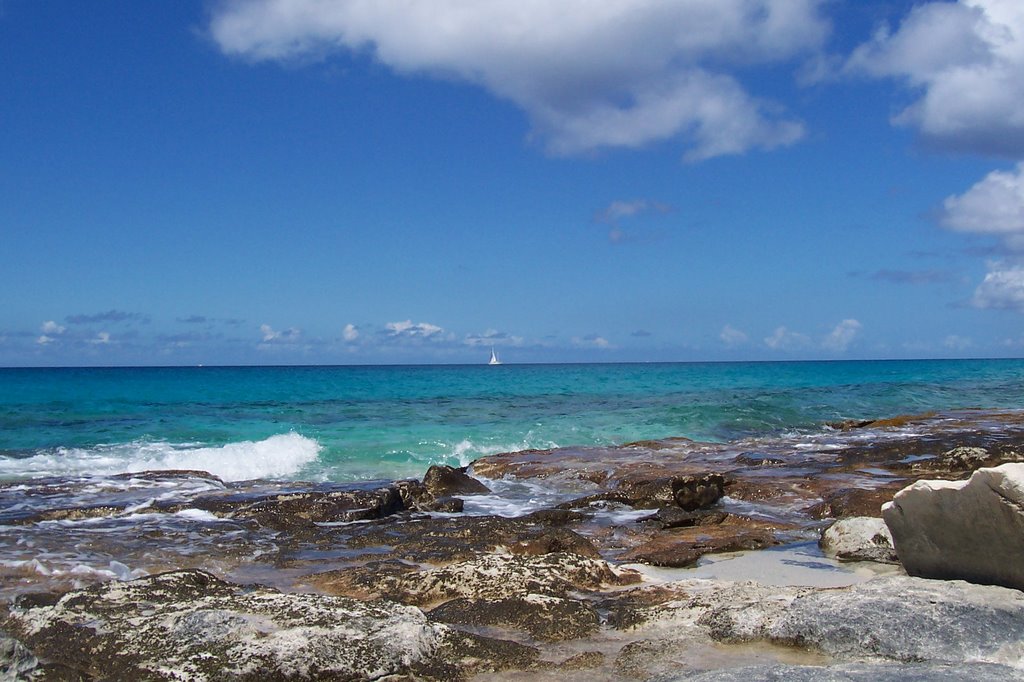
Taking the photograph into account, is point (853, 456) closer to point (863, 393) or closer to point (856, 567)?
point (856, 567)

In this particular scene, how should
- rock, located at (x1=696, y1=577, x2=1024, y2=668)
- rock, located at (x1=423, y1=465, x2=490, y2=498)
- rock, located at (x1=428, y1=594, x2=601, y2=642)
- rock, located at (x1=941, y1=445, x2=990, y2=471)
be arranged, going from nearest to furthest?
rock, located at (x1=696, y1=577, x2=1024, y2=668)
rock, located at (x1=428, y1=594, x2=601, y2=642)
rock, located at (x1=423, y1=465, x2=490, y2=498)
rock, located at (x1=941, y1=445, x2=990, y2=471)

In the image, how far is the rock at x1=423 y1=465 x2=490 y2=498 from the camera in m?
12.9

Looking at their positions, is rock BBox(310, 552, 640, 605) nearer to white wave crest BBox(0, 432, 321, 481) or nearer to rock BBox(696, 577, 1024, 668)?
rock BBox(696, 577, 1024, 668)

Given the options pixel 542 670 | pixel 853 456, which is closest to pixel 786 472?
pixel 853 456

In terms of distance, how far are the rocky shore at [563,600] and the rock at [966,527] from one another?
0.04ft

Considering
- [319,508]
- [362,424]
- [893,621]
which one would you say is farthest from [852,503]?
[362,424]

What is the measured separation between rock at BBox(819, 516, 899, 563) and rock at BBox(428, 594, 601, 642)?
10.3ft

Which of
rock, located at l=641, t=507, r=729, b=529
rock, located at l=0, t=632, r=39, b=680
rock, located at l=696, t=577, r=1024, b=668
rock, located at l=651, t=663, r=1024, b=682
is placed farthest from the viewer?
rock, located at l=641, t=507, r=729, b=529

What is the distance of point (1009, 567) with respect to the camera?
5.64m

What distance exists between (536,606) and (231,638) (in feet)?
6.79

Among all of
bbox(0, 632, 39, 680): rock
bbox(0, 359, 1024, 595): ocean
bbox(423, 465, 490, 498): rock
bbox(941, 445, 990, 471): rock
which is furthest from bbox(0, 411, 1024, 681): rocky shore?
bbox(941, 445, 990, 471): rock

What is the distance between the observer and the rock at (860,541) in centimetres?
761

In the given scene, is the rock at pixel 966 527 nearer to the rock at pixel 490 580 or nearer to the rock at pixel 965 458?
the rock at pixel 490 580

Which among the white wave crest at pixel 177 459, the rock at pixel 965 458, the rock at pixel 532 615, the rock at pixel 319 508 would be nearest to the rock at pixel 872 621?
the rock at pixel 532 615
